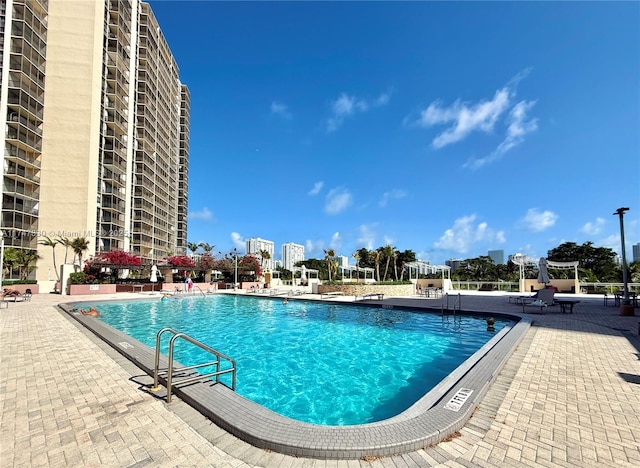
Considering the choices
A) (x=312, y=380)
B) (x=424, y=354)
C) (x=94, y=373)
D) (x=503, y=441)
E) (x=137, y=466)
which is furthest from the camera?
(x=424, y=354)

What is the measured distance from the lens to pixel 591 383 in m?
A: 4.54

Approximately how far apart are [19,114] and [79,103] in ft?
17.5

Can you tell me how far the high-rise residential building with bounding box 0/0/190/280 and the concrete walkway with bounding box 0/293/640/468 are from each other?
33272mm

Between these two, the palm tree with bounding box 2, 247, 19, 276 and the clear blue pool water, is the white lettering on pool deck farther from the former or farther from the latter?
the palm tree with bounding box 2, 247, 19, 276

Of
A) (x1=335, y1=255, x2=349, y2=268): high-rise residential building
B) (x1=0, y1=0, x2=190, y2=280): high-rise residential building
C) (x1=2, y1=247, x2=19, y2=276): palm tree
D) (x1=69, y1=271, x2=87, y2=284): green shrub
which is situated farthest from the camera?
(x1=335, y1=255, x2=349, y2=268): high-rise residential building

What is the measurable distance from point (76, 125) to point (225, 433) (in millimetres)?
41512

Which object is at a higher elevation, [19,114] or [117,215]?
[19,114]

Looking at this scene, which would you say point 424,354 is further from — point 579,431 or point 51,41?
point 51,41

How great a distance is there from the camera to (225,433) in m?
3.10

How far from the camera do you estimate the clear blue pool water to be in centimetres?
542

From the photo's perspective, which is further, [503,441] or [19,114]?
[19,114]

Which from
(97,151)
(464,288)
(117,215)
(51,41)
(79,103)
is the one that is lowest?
(464,288)

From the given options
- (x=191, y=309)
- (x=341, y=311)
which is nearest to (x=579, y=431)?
(x=341, y=311)

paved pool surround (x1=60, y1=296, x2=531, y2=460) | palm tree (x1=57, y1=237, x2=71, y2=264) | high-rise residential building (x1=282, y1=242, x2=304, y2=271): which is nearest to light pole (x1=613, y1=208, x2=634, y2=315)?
paved pool surround (x1=60, y1=296, x2=531, y2=460)
